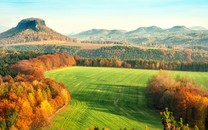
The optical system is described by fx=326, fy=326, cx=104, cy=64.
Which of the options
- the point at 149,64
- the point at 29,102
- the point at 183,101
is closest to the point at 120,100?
the point at 183,101

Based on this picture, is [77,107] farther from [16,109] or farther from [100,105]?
[16,109]

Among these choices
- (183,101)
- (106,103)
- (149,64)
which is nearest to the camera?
(183,101)

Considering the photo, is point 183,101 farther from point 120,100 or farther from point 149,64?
point 149,64

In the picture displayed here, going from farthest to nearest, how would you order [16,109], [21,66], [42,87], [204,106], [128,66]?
1. [128,66]
2. [21,66]
3. [42,87]
4. [204,106]
5. [16,109]

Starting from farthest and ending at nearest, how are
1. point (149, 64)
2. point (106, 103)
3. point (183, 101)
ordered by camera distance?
point (149, 64) < point (106, 103) < point (183, 101)

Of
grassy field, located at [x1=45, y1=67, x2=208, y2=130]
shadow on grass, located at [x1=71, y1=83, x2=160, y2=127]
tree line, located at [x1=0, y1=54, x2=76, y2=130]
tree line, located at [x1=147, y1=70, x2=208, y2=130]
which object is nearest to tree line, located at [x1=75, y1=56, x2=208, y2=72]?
grassy field, located at [x1=45, y1=67, x2=208, y2=130]

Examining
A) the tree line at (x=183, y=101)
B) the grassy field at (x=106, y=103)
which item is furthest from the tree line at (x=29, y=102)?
the tree line at (x=183, y=101)

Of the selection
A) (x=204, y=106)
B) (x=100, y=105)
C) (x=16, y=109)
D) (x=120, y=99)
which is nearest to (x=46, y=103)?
(x=16, y=109)

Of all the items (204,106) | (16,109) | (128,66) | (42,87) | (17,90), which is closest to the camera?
(16,109)
